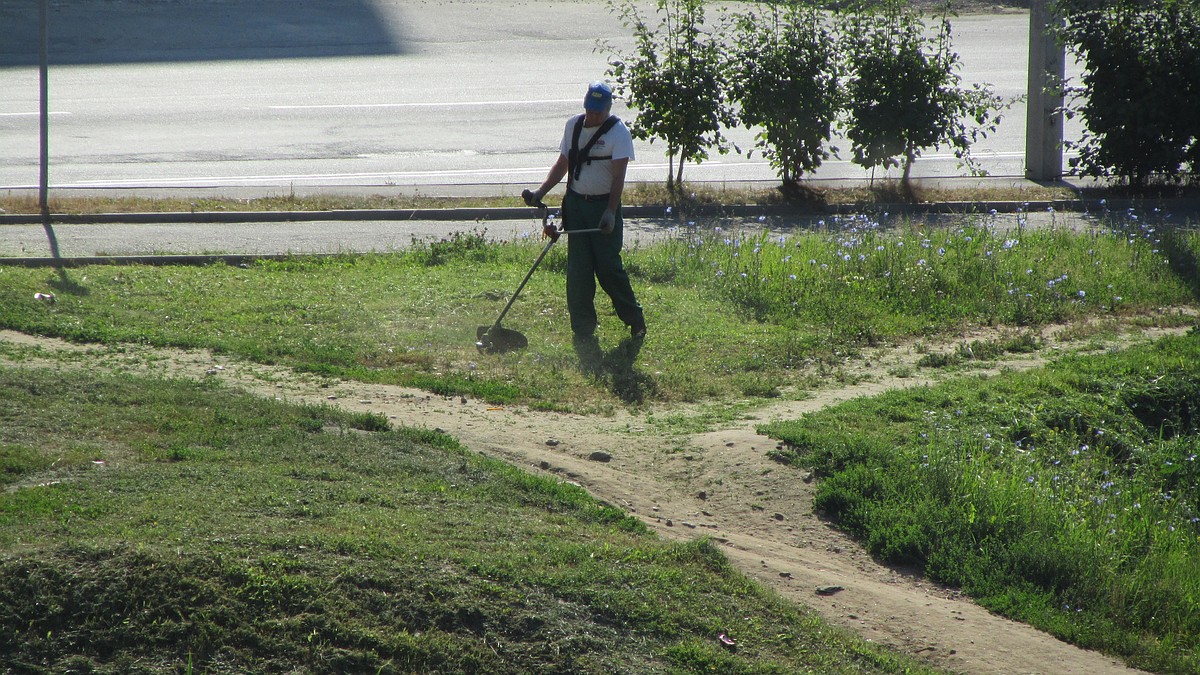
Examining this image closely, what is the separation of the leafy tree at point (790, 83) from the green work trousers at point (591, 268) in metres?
6.13

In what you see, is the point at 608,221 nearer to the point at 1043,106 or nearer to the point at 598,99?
the point at 598,99

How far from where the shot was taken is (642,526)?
5.55m

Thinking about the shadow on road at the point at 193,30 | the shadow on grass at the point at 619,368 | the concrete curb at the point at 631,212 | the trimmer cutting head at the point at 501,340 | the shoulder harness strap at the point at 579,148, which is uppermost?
the shadow on road at the point at 193,30

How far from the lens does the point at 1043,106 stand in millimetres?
14906

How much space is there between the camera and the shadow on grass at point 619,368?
25.7 ft

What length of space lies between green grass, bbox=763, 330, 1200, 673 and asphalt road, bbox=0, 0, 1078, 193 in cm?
751

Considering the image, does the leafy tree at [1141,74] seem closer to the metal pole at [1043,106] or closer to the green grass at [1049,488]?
the metal pole at [1043,106]

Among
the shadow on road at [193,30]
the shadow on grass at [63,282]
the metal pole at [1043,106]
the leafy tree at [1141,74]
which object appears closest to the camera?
the shadow on grass at [63,282]

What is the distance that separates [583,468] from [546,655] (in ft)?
7.07

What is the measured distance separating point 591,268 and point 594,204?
0.50 m

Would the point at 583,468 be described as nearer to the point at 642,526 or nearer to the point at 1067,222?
the point at 642,526

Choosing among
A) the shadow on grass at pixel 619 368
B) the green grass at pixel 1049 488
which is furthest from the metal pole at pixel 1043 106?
the shadow on grass at pixel 619 368

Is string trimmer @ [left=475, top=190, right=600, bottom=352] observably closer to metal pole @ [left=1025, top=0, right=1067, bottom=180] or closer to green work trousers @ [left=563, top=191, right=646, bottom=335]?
green work trousers @ [left=563, top=191, right=646, bottom=335]

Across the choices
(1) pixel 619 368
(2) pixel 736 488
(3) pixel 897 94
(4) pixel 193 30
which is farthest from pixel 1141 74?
(4) pixel 193 30
